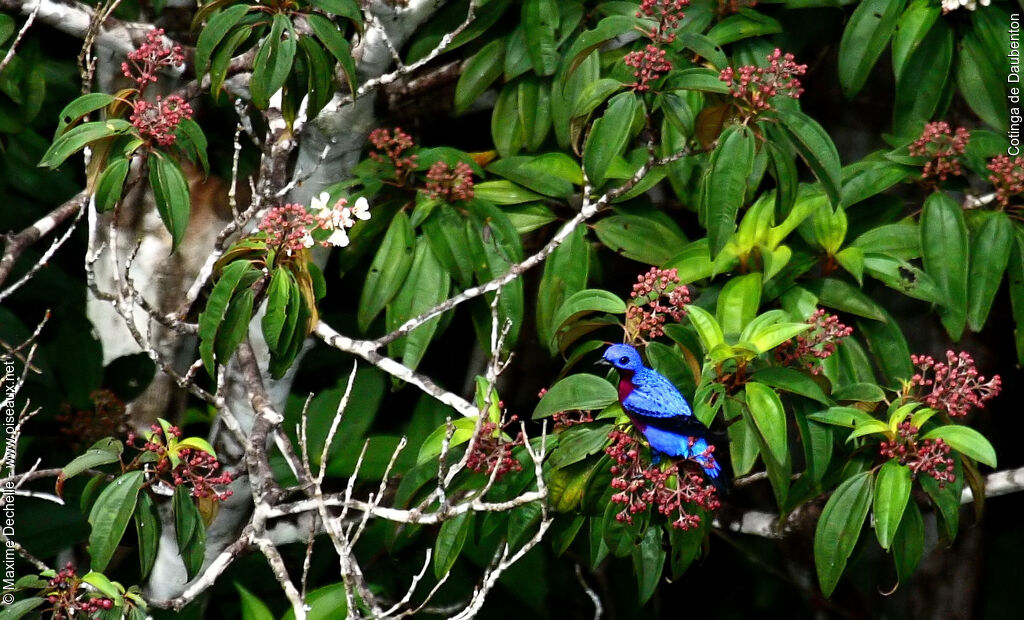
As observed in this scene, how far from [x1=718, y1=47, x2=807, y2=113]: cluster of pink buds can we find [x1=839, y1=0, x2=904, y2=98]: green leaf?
0.52 meters

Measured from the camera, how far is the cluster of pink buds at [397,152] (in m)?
2.71

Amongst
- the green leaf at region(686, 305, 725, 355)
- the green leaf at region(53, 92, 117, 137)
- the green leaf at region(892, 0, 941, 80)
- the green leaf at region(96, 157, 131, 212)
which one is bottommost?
the green leaf at region(686, 305, 725, 355)

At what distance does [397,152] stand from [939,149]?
4.25 ft

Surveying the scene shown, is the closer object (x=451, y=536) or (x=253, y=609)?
(x=451, y=536)

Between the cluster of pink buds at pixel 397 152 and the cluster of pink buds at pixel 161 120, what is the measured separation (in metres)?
0.56

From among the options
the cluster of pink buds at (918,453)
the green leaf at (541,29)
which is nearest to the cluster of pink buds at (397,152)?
the green leaf at (541,29)

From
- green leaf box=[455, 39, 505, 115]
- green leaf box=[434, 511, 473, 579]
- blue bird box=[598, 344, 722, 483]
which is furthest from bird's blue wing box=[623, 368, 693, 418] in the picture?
green leaf box=[455, 39, 505, 115]

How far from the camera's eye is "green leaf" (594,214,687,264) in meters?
2.75

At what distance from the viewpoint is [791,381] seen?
2.15m

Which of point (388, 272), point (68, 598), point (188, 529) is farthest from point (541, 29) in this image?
point (68, 598)

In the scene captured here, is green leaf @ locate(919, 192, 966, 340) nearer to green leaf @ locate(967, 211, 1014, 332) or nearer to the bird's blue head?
green leaf @ locate(967, 211, 1014, 332)

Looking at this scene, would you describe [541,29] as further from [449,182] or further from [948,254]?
[948,254]

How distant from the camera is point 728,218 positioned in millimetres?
2299

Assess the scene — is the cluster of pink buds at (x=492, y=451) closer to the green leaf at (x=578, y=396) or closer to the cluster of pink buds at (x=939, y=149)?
the green leaf at (x=578, y=396)
